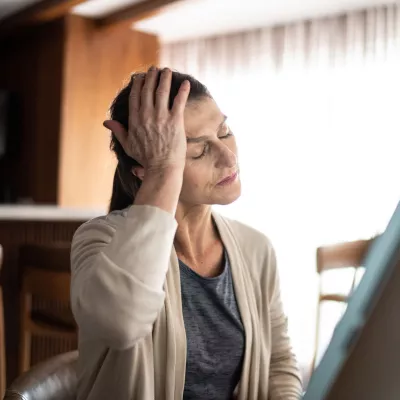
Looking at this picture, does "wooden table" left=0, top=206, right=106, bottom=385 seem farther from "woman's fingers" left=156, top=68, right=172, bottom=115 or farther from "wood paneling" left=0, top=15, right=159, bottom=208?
"woman's fingers" left=156, top=68, right=172, bottom=115

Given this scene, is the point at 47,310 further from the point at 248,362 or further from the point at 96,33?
the point at 96,33

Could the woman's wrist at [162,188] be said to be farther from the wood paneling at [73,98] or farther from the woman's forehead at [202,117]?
the wood paneling at [73,98]

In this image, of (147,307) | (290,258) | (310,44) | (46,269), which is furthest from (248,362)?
(310,44)

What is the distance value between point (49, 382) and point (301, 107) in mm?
2536

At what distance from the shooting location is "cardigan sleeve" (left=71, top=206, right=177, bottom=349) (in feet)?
1.88

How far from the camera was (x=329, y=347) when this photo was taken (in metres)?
0.30

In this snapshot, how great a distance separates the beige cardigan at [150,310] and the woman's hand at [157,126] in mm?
60

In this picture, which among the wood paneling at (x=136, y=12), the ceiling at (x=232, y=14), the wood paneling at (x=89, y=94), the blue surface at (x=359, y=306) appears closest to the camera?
the blue surface at (x=359, y=306)

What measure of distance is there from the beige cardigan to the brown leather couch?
0.04 meters

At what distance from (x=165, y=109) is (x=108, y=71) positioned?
3.09m

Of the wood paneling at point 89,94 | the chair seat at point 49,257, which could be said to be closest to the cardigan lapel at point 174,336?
the chair seat at point 49,257

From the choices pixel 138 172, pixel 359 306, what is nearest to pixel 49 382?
pixel 138 172

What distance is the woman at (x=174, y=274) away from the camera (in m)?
0.59

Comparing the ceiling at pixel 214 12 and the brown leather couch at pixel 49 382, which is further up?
the ceiling at pixel 214 12
